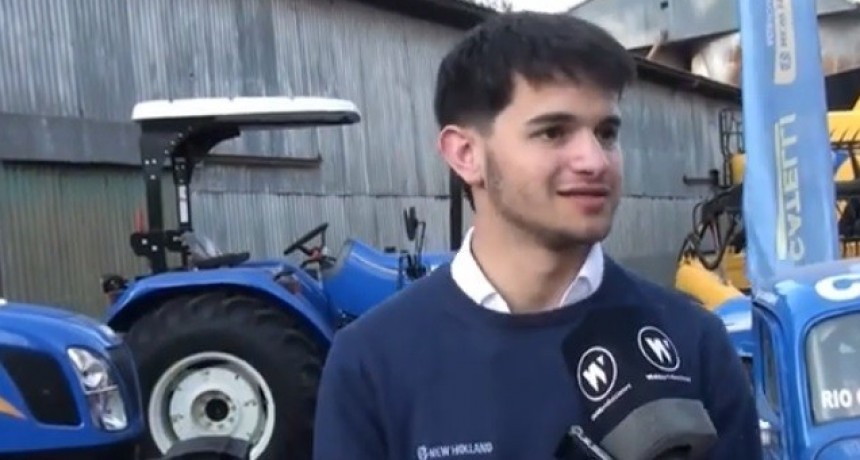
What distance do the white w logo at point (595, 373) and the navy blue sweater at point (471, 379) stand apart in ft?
0.07

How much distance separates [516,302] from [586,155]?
9.4 inches

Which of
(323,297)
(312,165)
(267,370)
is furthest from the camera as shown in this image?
(312,165)

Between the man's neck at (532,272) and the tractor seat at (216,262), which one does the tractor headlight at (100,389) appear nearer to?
the tractor seat at (216,262)

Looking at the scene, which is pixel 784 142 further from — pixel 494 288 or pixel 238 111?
pixel 494 288

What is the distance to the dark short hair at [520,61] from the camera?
2.44m

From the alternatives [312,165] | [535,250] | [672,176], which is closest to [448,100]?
[535,250]

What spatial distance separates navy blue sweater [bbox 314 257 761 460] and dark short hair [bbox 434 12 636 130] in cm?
27

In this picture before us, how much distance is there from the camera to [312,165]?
18.0 metres

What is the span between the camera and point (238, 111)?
905 cm

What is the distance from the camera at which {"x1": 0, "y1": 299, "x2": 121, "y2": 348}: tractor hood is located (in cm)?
666

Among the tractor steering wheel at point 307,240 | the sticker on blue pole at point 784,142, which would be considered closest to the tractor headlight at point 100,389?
the tractor steering wheel at point 307,240

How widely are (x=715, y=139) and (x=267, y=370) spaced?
30.2 m

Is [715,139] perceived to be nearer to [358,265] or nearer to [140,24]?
[140,24]

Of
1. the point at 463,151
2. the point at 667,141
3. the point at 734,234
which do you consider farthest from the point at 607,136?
the point at 667,141
